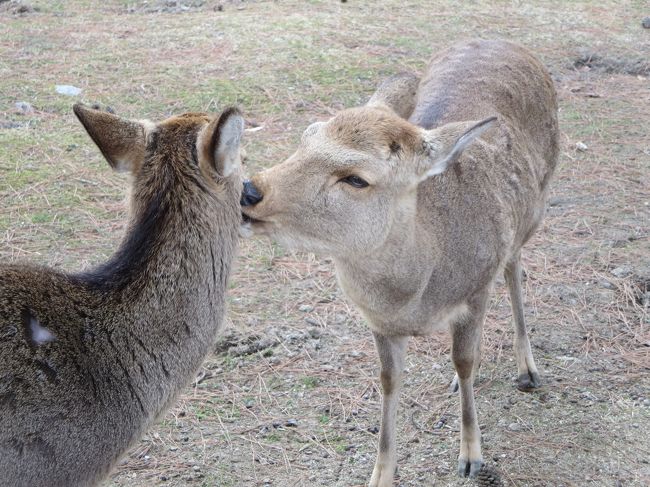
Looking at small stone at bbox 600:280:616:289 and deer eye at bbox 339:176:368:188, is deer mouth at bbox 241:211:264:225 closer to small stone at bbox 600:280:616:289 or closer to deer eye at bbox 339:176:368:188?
deer eye at bbox 339:176:368:188

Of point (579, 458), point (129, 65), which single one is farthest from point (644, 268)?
point (129, 65)

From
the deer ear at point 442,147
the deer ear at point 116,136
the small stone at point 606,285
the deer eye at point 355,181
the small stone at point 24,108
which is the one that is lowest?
the small stone at point 24,108

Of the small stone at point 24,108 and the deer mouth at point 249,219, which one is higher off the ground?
the deer mouth at point 249,219

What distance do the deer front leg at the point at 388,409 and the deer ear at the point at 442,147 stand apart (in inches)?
42.4

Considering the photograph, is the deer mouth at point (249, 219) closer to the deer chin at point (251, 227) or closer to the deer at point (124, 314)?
the deer chin at point (251, 227)

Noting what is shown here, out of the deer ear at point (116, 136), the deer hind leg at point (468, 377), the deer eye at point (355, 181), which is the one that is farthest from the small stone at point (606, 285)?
the deer ear at point (116, 136)

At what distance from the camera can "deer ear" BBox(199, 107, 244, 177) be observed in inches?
124

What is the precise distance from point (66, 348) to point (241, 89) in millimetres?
6608

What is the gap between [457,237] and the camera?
455 centimetres

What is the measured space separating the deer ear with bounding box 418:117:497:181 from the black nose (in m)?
0.81

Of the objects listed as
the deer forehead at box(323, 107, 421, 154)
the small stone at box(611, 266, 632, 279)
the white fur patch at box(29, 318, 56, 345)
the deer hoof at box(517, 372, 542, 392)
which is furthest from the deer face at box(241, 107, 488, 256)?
the small stone at box(611, 266, 632, 279)

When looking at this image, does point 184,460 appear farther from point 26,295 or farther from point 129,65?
point 129,65

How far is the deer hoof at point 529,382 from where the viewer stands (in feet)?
18.1

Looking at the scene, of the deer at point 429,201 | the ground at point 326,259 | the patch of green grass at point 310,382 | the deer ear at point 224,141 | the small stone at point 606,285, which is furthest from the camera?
the small stone at point 606,285
